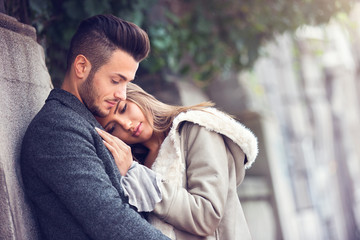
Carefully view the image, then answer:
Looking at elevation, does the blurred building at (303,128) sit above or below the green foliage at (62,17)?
below

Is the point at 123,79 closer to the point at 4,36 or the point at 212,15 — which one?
the point at 4,36

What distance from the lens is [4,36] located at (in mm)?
2293

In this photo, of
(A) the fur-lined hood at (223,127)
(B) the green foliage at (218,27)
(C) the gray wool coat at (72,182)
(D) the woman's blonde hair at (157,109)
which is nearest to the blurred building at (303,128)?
(B) the green foliage at (218,27)

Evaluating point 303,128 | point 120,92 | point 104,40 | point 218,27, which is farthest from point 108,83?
point 303,128

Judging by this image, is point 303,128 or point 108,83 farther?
point 303,128

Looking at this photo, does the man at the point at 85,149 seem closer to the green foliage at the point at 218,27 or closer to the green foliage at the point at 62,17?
the green foliage at the point at 62,17

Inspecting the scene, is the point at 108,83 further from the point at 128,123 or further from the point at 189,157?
the point at 189,157

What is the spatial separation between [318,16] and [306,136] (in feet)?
18.2

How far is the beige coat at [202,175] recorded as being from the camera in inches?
95.1

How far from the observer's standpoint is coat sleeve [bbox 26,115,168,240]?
6.63 ft

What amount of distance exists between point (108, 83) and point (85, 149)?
0.39 metres

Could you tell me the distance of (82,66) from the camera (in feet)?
7.80

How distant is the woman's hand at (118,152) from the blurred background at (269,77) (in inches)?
32.5

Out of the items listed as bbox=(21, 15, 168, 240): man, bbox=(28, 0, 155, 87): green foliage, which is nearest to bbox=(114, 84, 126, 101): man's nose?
bbox=(21, 15, 168, 240): man
